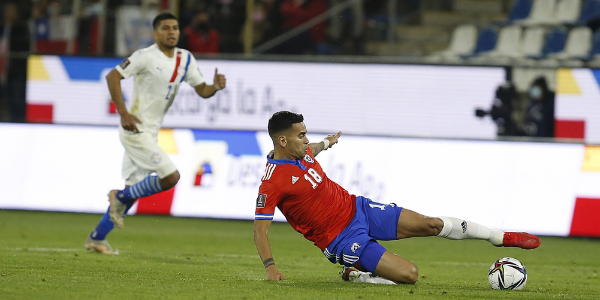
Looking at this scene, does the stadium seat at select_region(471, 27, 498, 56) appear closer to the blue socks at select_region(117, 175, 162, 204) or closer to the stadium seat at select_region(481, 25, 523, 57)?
the stadium seat at select_region(481, 25, 523, 57)

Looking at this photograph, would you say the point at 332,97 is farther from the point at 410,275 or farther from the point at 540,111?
the point at 410,275

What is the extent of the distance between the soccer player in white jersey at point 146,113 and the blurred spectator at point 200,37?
26.8ft

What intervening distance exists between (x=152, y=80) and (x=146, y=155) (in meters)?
0.74

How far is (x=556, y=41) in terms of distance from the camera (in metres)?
15.4

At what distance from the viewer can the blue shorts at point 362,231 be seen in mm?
6027

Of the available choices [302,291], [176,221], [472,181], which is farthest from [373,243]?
[176,221]

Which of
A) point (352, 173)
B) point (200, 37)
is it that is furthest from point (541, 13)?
point (352, 173)

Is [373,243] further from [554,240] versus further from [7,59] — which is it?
[7,59]

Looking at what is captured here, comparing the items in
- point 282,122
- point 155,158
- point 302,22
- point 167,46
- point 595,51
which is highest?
point 302,22

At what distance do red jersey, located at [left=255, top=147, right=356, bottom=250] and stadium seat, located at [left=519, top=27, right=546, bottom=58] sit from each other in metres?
10.4

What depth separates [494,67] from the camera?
14.5m

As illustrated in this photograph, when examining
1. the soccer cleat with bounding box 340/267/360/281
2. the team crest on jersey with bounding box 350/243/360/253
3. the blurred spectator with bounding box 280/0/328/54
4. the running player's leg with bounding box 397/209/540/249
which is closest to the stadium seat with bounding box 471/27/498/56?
the blurred spectator with bounding box 280/0/328/54

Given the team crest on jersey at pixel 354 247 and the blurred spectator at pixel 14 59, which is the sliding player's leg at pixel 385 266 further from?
the blurred spectator at pixel 14 59

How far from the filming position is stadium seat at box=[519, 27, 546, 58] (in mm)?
15547
